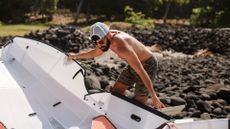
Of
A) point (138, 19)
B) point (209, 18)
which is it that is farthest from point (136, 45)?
point (209, 18)

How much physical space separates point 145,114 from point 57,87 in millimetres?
1642

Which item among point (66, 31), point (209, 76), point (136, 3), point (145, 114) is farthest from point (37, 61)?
point (136, 3)

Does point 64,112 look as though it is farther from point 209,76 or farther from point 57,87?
point 209,76

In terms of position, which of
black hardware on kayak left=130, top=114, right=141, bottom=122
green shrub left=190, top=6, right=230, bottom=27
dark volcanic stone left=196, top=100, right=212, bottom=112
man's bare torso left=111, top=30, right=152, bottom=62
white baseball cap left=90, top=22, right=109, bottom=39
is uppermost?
white baseball cap left=90, top=22, right=109, bottom=39

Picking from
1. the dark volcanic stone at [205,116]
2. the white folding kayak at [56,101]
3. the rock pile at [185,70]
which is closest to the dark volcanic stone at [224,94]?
the rock pile at [185,70]

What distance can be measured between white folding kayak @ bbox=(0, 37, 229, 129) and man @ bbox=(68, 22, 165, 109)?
371 mm

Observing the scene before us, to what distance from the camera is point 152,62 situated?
24.4 ft

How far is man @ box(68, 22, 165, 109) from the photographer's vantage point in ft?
22.0

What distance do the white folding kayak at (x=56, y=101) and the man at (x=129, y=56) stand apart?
0.37 meters

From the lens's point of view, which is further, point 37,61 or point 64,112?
point 37,61

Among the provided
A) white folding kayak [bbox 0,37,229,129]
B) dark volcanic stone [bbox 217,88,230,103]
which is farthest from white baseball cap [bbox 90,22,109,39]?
dark volcanic stone [bbox 217,88,230,103]

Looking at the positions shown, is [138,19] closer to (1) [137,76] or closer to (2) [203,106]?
(2) [203,106]

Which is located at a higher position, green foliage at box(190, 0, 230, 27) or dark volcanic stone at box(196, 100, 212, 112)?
dark volcanic stone at box(196, 100, 212, 112)

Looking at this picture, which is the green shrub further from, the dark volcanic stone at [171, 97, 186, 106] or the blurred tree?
the dark volcanic stone at [171, 97, 186, 106]
